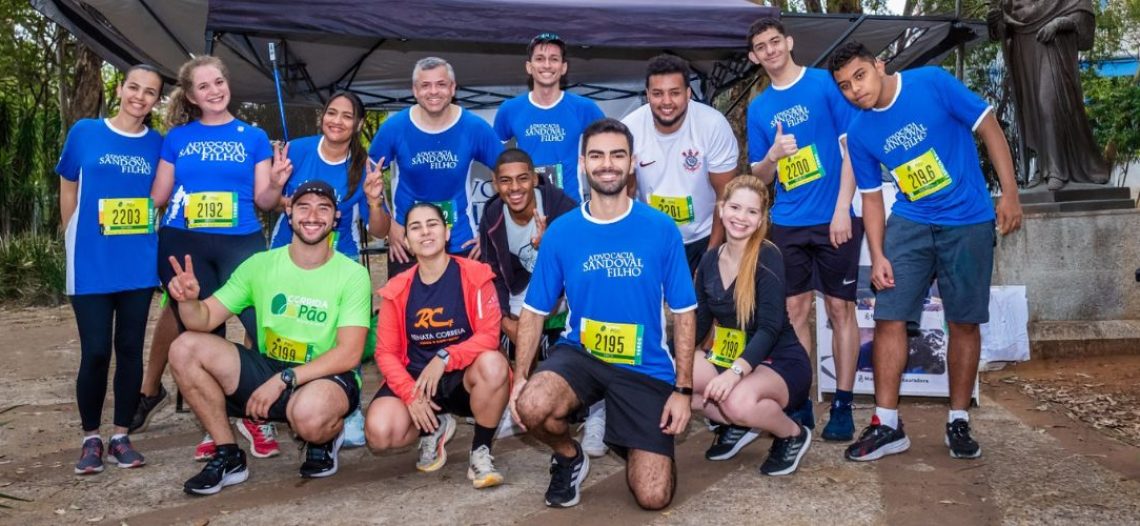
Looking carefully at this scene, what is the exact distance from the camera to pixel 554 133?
4.83 meters

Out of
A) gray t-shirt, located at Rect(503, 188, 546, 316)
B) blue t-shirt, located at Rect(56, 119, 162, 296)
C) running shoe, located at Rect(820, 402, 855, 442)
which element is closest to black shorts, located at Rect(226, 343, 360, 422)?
blue t-shirt, located at Rect(56, 119, 162, 296)

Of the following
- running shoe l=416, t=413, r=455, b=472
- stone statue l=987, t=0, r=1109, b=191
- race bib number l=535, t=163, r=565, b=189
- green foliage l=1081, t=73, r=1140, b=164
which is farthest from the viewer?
green foliage l=1081, t=73, r=1140, b=164

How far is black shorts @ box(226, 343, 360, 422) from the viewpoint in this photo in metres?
3.80

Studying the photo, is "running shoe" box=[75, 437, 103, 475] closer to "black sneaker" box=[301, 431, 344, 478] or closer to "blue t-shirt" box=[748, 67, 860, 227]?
"black sneaker" box=[301, 431, 344, 478]

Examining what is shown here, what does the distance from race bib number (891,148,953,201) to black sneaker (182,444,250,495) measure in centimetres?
300

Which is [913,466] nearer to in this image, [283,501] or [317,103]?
[283,501]

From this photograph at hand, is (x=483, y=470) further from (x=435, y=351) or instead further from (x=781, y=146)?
(x=781, y=146)

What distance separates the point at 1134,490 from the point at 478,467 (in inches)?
96.1

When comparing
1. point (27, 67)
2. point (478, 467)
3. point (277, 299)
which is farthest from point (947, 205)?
point (27, 67)

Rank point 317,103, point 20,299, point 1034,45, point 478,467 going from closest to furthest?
point 478,467 < point 1034,45 < point 317,103 < point 20,299

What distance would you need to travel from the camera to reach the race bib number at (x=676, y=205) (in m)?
4.46

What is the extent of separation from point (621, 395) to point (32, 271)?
34.4 feet

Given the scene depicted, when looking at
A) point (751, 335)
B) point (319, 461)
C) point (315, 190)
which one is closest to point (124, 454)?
point (319, 461)

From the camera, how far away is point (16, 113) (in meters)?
13.7
